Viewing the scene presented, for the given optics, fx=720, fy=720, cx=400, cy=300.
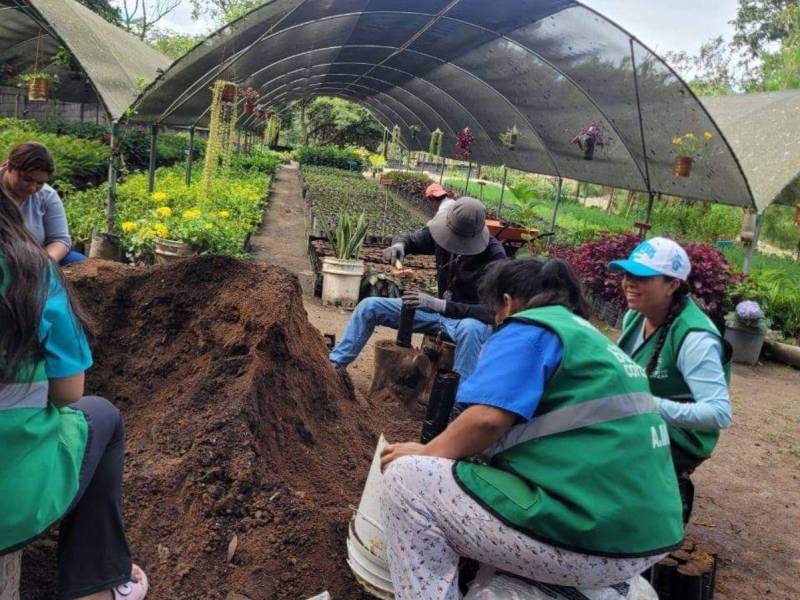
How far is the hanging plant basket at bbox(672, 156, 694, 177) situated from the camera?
8844 millimetres

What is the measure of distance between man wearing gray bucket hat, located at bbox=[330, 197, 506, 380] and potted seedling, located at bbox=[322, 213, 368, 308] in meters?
2.87

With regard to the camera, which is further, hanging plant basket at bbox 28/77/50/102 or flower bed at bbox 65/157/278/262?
hanging plant basket at bbox 28/77/50/102

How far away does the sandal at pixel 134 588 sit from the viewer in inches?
89.2

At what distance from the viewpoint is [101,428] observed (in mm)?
2107

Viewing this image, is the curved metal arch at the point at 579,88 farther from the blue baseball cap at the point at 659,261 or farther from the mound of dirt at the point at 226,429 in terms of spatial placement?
the blue baseball cap at the point at 659,261

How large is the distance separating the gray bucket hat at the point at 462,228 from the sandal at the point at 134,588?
115 inches

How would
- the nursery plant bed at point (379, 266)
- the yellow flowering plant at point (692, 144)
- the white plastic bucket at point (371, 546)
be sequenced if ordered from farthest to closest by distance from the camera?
the yellow flowering plant at point (692, 144), the nursery plant bed at point (379, 266), the white plastic bucket at point (371, 546)

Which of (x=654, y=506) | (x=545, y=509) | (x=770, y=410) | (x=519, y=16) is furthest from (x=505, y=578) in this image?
(x=519, y=16)

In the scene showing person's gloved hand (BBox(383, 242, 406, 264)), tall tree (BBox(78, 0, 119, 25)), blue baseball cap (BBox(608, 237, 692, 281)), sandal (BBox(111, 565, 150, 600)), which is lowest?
sandal (BBox(111, 565, 150, 600))

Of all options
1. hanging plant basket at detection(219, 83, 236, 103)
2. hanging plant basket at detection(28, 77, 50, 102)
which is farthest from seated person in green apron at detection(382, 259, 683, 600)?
hanging plant basket at detection(28, 77, 50, 102)

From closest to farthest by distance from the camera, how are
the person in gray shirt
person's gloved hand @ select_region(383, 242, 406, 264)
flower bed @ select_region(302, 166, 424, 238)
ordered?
the person in gray shirt, person's gloved hand @ select_region(383, 242, 406, 264), flower bed @ select_region(302, 166, 424, 238)

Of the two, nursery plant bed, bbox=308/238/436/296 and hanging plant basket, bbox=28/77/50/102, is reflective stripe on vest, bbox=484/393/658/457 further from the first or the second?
hanging plant basket, bbox=28/77/50/102

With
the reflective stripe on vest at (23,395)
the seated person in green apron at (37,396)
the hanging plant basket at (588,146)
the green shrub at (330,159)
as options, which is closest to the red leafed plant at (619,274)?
the hanging plant basket at (588,146)

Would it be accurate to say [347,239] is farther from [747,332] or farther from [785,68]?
[785,68]
